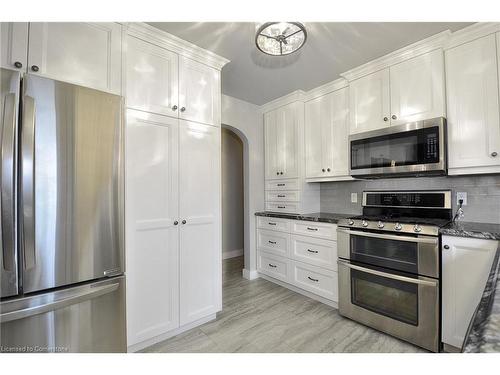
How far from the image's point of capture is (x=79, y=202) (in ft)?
4.20

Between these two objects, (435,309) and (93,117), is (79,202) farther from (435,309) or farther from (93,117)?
(435,309)

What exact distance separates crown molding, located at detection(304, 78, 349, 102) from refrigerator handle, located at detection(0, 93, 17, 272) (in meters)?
2.80

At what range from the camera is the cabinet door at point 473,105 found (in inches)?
66.1

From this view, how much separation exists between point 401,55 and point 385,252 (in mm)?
1813

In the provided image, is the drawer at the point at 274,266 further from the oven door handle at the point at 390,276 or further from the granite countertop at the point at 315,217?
the oven door handle at the point at 390,276

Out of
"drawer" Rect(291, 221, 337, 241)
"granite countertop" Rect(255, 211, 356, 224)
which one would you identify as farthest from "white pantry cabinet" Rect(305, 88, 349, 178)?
"drawer" Rect(291, 221, 337, 241)

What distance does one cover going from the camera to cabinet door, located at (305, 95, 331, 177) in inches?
110

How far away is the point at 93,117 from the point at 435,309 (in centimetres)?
267

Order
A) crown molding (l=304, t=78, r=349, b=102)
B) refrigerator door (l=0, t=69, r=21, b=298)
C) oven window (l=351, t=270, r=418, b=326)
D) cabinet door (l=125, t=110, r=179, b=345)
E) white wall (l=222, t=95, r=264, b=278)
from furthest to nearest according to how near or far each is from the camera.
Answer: white wall (l=222, t=95, r=264, b=278), crown molding (l=304, t=78, r=349, b=102), oven window (l=351, t=270, r=418, b=326), cabinet door (l=125, t=110, r=179, b=345), refrigerator door (l=0, t=69, r=21, b=298)

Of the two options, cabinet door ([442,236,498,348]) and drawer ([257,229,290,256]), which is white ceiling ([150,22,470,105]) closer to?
cabinet door ([442,236,498,348])

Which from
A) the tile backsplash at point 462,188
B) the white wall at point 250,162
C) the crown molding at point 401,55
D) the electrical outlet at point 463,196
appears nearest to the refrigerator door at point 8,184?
the white wall at point 250,162

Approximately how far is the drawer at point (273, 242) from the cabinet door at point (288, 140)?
0.81 metres
